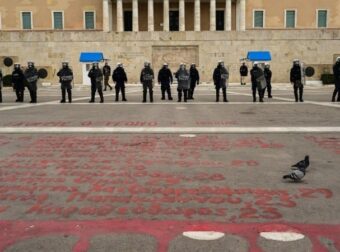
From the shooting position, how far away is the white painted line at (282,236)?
12.9ft

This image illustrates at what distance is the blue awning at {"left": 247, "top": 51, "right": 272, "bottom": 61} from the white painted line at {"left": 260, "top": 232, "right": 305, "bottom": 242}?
33.7 m

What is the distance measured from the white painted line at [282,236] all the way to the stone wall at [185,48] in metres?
33.7

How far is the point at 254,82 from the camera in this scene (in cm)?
1925

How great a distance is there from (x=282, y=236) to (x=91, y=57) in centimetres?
3394

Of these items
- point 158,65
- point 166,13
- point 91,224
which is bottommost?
point 91,224

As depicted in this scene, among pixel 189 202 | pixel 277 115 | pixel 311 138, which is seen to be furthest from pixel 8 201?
pixel 277 115

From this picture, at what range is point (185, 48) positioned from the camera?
3784 centimetres

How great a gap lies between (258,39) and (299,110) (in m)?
24.0

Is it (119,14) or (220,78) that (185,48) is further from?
(220,78)

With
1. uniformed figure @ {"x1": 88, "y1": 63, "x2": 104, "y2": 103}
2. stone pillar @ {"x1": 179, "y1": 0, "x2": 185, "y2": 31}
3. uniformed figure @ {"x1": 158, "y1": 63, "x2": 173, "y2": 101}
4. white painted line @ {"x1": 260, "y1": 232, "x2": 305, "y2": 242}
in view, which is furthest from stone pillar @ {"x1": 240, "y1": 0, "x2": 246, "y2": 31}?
white painted line @ {"x1": 260, "y1": 232, "x2": 305, "y2": 242}

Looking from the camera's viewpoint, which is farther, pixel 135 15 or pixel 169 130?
pixel 135 15

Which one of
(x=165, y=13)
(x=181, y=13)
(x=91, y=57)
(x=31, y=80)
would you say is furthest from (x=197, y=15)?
(x=31, y=80)

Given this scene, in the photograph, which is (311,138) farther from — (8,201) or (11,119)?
(11,119)

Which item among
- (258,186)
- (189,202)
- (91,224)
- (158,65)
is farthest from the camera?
(158,65)
